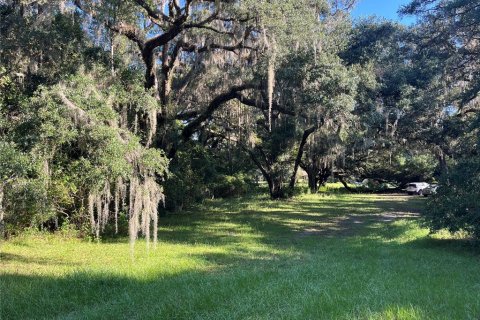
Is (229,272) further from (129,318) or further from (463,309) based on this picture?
(463,309)

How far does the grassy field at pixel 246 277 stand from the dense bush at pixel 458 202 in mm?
587

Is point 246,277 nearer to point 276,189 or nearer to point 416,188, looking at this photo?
point 276,189

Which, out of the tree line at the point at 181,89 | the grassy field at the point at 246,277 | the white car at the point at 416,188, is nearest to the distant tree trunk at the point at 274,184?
the tree line at the point at 181,89

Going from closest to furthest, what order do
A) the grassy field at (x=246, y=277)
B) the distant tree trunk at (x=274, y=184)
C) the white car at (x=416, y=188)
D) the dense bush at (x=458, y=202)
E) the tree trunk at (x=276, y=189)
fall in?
the grassy field at (x=246, y=277), the dense bush at (x=458, y=202), the distant tree trunk at (x=274, y=184), the tree trunk at (x=276, y=189), the white car at (x=416, y=188)

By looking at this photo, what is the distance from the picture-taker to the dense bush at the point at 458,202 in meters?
10.3

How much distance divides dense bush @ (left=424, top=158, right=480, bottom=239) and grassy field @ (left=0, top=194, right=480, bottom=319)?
0.59 meters

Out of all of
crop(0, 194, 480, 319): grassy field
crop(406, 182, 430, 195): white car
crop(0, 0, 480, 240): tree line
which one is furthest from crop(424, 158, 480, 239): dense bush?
crop(406, 182, 430, 195): white car

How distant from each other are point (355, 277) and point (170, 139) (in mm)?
10143

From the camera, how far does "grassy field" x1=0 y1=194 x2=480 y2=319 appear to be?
5.27m

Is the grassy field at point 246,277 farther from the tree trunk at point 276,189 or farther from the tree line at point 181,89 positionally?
the tree trunk at point 276,189

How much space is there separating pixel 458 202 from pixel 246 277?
6174mm

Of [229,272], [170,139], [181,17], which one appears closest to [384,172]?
[170,139]

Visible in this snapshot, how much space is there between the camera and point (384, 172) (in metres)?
44.7

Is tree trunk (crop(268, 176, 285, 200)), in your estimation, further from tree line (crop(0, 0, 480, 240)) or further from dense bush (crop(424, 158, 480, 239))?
dense bush (crop(424, 158, 480, 239))
